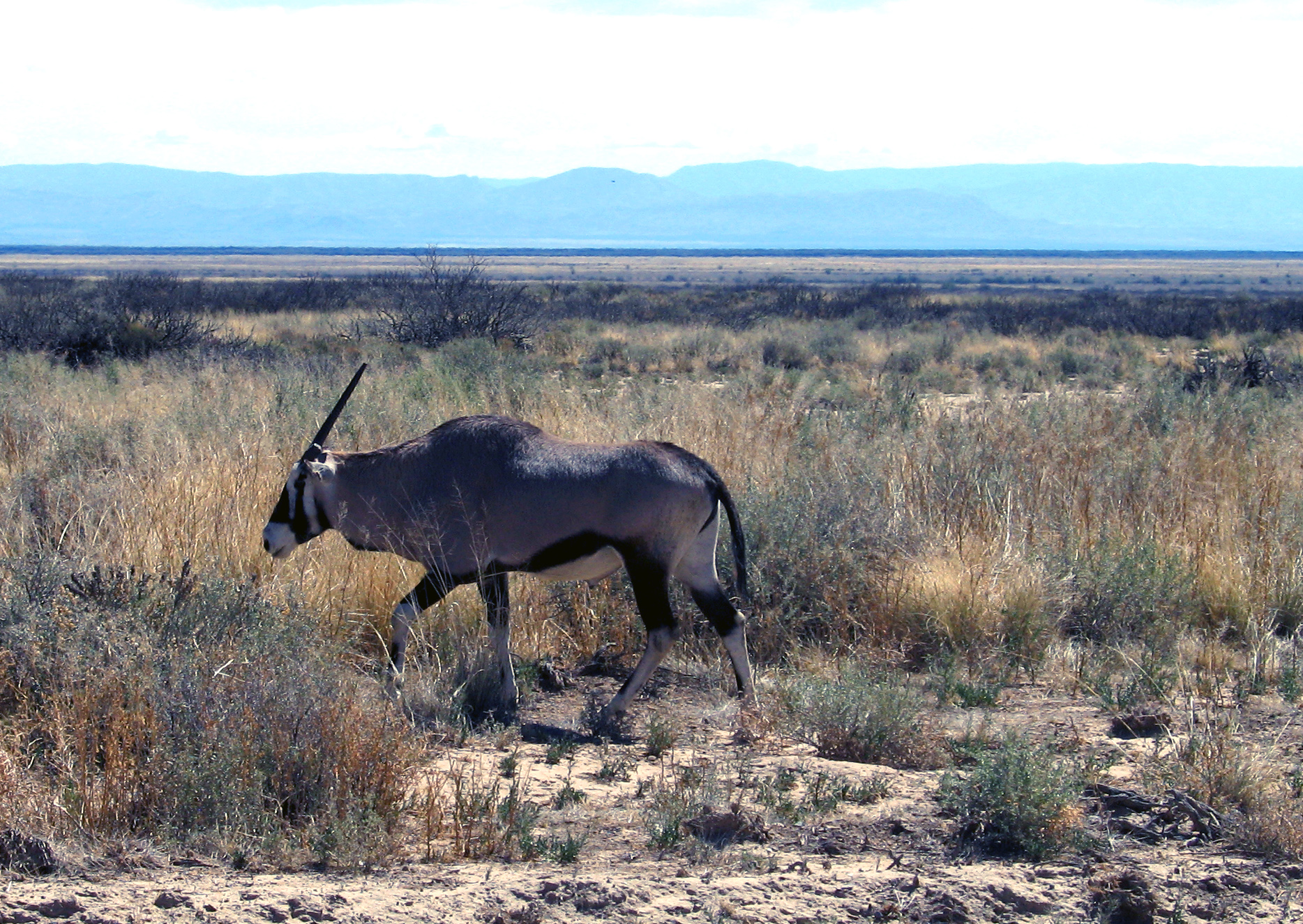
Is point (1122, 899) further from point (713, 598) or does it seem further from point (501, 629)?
point (501, 629)

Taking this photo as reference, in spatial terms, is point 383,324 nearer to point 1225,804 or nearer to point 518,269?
point 1225,804

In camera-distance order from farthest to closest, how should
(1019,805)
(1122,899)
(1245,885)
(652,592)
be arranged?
(652,592) < (1019,805) < (1245,885) < (1122,899)

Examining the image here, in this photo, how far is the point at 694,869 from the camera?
4.04 m

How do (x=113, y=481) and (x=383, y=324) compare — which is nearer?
(x=113, y=481)

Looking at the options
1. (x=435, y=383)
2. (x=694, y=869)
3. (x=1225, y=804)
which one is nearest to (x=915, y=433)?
(x=435, y=383)

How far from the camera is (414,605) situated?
5.65m

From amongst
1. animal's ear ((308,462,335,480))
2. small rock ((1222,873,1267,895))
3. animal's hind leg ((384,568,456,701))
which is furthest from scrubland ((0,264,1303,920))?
animal's ear ((308,462,335,480))

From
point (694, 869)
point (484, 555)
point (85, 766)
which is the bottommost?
point (694, 869)

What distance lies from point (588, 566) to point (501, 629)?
1.92ft

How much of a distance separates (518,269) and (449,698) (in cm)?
13006

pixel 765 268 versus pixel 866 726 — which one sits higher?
pixel 765 268

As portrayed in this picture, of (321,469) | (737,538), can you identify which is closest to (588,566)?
(737,538)

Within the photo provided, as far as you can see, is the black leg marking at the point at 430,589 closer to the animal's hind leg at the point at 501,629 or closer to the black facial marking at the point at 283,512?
the animal's hind leg at the point at 501,629

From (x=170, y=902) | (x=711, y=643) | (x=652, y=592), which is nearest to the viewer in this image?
(x=170, y=902)
